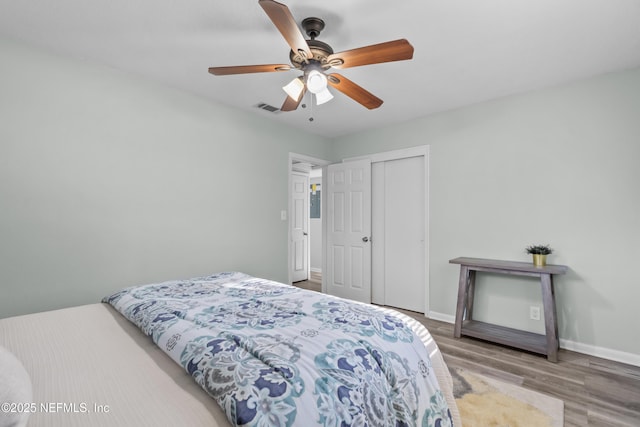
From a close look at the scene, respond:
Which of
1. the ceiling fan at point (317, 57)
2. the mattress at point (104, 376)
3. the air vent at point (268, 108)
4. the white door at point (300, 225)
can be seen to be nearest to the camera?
the mattress at point (104, 376)

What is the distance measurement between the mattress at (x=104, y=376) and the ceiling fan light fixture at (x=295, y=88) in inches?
66.7

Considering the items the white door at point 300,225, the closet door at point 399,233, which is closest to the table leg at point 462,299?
the closet door at point 399,233

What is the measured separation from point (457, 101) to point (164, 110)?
3.02 m

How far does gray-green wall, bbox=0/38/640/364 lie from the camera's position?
2.26 m

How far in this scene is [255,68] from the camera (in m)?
1.98

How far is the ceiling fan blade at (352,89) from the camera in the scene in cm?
207

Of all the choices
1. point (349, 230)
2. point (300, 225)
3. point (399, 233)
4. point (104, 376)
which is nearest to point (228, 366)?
point (104, 376)

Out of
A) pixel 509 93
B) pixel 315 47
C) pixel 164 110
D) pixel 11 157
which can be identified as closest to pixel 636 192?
pixel 509 93

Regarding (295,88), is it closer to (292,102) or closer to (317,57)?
(292,102)

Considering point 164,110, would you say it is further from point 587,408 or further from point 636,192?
point 636,192

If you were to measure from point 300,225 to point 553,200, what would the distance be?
3.95 metres

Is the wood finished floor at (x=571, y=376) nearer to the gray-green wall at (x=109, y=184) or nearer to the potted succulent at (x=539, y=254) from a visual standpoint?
the potted succulent at (x=539, y=254)

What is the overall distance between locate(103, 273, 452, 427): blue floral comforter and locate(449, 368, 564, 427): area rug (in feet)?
2.77

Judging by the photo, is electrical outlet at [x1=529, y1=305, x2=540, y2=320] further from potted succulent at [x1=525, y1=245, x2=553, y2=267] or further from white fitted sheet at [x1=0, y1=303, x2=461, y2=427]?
white fitted sheet at [x1=0, y1=303, x2=461, y2=427]
